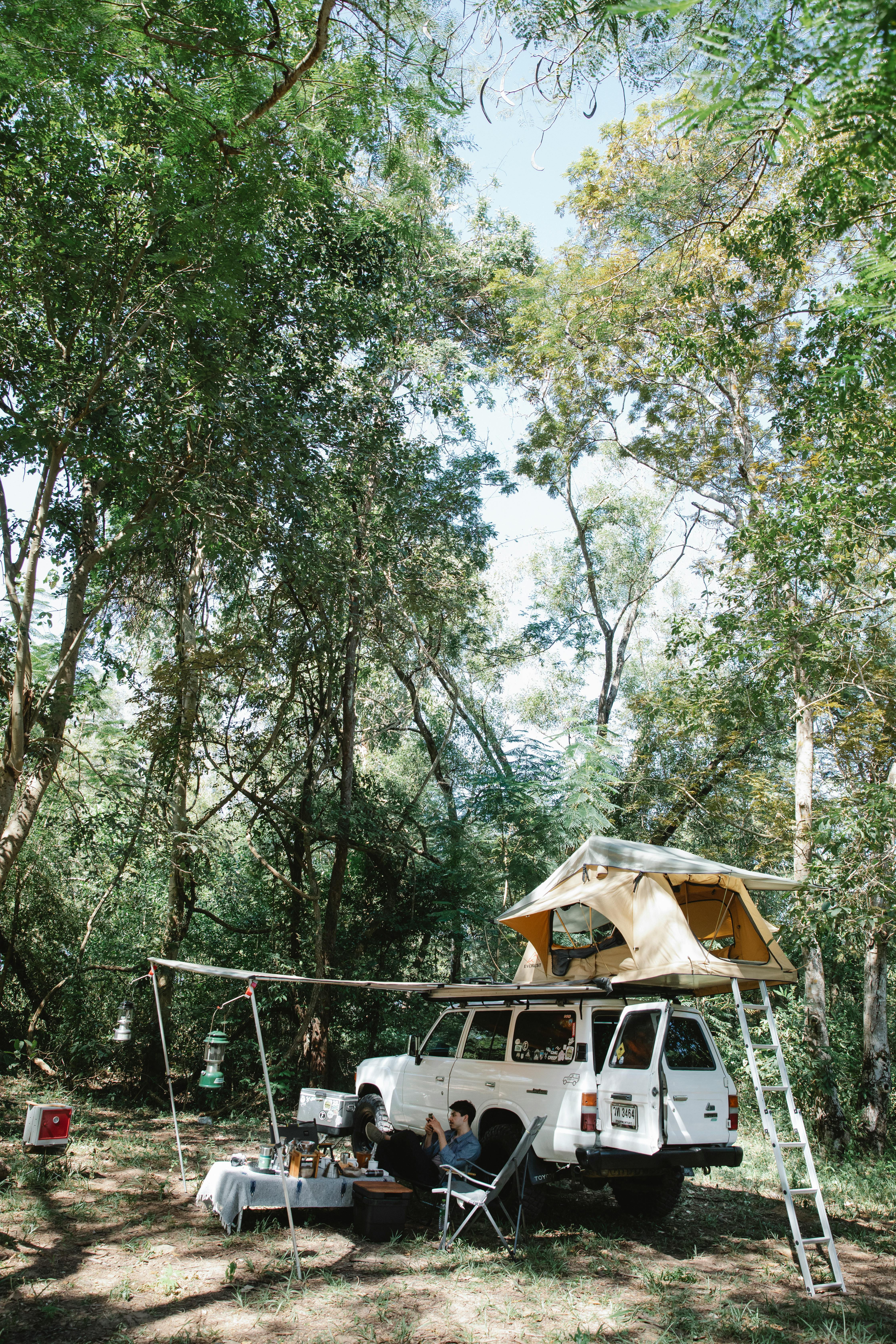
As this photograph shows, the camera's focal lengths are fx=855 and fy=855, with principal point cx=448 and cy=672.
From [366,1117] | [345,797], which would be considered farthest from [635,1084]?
[345,797]

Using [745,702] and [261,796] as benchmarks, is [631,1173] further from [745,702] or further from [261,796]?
[261,796]

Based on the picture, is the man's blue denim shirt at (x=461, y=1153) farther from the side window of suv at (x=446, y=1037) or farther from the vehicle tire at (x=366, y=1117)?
the vehicle tire at (x=366, y=1117)

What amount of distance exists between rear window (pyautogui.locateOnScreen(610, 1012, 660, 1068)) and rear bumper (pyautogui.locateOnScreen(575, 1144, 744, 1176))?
0.58 metres

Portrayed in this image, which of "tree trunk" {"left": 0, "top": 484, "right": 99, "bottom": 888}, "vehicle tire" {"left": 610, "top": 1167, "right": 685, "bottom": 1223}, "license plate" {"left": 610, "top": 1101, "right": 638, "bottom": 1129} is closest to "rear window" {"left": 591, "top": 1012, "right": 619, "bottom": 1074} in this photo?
"license plate" {"left": 610, "top": 1101, "right": 638, "bottom": 1129}

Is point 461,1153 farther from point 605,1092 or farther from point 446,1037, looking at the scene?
point 446,1037

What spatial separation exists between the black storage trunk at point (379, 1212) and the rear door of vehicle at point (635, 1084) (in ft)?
5.17

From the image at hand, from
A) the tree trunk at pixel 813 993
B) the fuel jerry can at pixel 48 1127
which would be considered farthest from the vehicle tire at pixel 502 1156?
the tree trunk at pixel 813 993

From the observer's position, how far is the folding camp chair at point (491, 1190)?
5.92 m

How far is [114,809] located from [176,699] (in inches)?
73.0

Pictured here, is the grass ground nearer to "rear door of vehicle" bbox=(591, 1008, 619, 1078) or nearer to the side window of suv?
"rear door of vehicle" bbox=(591, 1008, 619, 1078)

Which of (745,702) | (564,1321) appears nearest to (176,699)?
(745,702)

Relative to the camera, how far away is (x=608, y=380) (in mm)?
14812

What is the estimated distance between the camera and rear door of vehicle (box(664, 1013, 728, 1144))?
6500 millimetres

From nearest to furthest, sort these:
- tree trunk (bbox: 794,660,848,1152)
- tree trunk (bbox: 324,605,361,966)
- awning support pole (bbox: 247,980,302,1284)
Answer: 1. awning support pole (bbox: 247,980,302,1284)
2. tree trunk (bbox: 794,660,848,1152)
3. tree trunk (bbox: 324,605,361,966)
